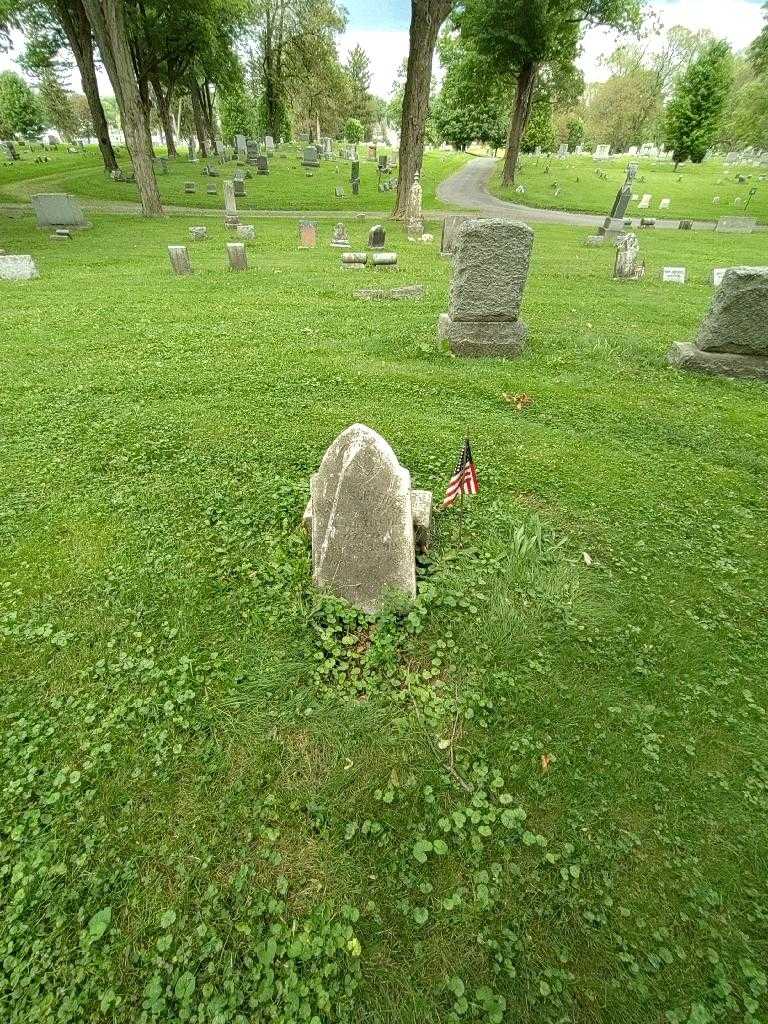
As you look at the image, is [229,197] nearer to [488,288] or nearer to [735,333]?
[488,288]

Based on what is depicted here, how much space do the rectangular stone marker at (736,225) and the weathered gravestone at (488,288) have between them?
2172 cm

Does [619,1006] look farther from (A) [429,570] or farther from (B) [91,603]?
(B) [91,603]

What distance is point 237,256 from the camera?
41.0 ft

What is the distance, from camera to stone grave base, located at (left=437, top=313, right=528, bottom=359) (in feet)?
25.5

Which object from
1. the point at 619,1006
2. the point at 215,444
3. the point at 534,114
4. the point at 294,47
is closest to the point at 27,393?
the point at 215,444

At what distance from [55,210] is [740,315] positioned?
822 inches

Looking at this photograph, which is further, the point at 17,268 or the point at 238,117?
the point at 238,117

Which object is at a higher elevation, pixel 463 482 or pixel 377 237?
pixel 463 482

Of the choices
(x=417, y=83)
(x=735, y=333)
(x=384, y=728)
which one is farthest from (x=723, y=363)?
(x=417, y=83)

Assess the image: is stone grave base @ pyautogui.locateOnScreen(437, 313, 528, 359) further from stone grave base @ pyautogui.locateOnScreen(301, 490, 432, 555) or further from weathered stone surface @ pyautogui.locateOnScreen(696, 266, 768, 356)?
stone grave base @ pyautogui.locateOnScreen(301, 490, 432, 555)

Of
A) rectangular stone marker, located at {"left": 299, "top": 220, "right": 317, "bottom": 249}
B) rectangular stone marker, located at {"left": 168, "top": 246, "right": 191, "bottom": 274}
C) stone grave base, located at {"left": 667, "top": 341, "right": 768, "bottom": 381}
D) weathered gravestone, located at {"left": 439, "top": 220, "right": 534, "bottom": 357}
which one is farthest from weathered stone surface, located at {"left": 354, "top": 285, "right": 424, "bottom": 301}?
rectangular stone marker, located at {"left": 299, "top": 220, "right": 317, "bottom": 249}

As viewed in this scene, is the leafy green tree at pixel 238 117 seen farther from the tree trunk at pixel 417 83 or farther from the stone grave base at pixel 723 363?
the stone grave base at pixel 723 363

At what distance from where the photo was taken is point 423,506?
3.90 meters

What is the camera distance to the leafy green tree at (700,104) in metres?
43.8
